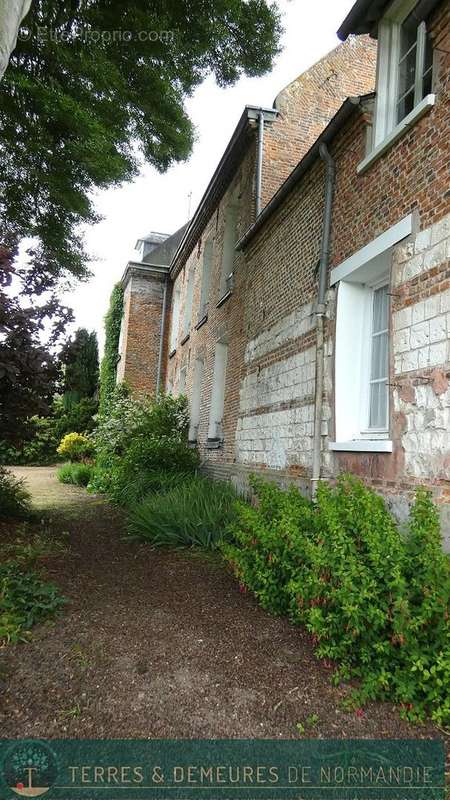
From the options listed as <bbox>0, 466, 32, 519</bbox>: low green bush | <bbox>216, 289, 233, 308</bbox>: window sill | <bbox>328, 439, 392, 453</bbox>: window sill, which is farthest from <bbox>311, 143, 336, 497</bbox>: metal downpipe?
<bbox>0, 466, 32, 519</bbox>: low green bush

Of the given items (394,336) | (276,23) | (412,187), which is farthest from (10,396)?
(276,23)

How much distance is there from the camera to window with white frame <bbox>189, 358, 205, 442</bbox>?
41.1 ft

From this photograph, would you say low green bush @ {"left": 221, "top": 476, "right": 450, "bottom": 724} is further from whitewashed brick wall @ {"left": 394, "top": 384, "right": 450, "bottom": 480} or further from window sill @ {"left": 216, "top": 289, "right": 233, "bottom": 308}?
window sill @ {"left": 216, "top": 289, "right": 233, "bottom": 308}

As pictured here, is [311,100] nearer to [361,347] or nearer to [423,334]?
[361,347]

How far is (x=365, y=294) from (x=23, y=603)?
180 inches

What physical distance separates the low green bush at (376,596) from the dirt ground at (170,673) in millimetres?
171

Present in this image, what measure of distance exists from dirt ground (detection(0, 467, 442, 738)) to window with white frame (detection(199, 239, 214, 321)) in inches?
358

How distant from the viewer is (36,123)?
20.4ft

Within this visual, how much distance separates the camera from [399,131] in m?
4.69

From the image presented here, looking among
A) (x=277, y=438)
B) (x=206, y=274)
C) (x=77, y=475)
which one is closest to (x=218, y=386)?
(x=206, y=274)

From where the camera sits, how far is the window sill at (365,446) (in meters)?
4.49

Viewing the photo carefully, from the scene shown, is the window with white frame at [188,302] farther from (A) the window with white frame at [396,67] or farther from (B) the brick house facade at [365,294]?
(A) the window with white frame at [396,67]

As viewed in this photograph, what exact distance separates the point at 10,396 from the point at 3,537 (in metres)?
1.86

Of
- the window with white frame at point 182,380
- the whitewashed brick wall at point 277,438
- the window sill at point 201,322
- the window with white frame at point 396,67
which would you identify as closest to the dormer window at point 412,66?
the window with white frame at point 396,67
